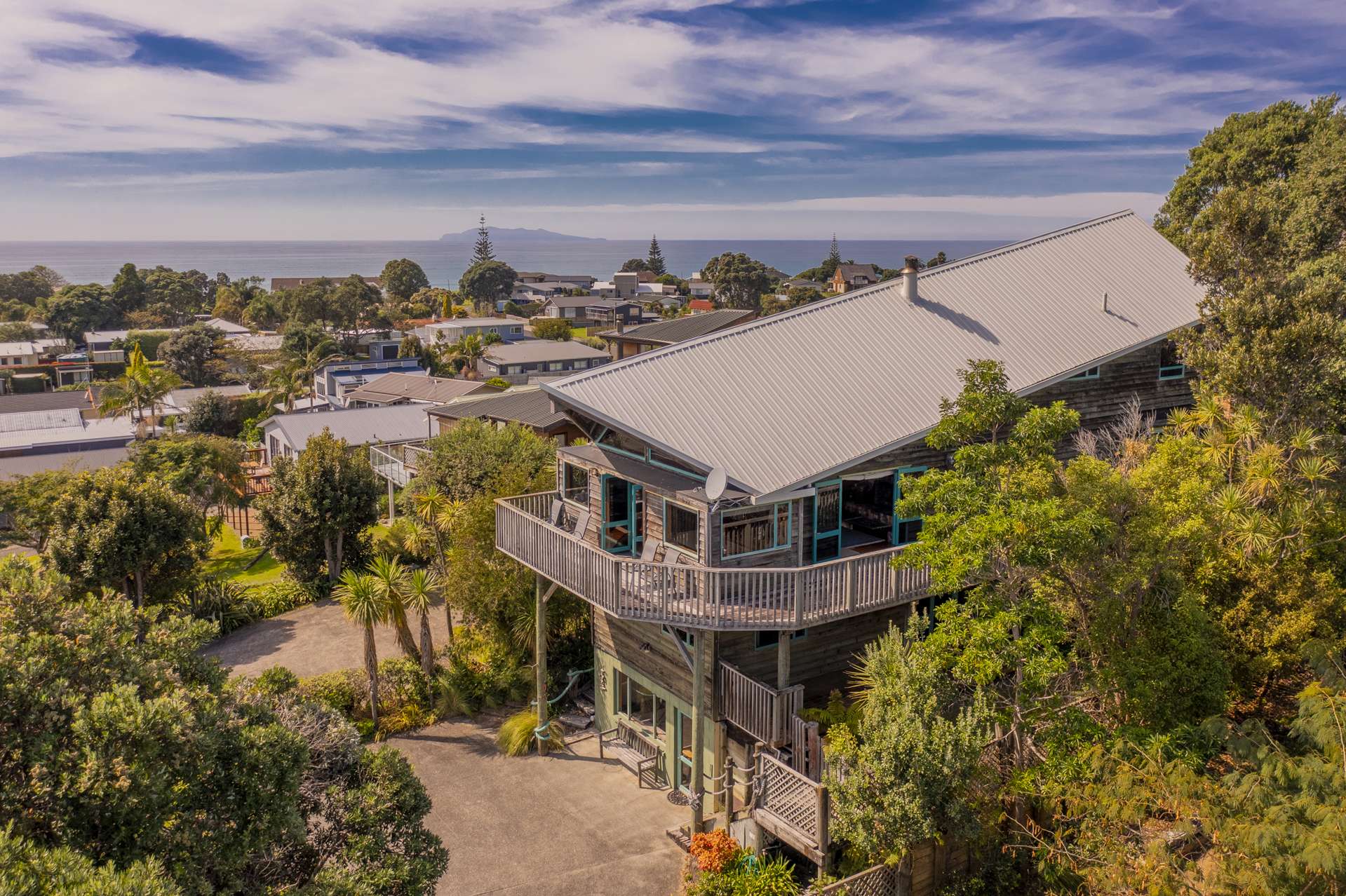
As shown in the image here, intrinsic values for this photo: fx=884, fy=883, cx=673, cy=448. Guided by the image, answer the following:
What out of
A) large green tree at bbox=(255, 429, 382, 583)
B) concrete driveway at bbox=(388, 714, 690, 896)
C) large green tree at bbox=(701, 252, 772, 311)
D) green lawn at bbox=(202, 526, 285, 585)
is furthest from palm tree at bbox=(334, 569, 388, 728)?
large green tree at bbox=(701, 252, 772, 311)

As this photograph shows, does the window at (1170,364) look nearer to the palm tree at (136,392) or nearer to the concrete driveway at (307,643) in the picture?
the concrete driveway at (307,643)

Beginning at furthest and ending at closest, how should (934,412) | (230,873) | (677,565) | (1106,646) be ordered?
(934,412), (677,565), (1106,646), (230,873)

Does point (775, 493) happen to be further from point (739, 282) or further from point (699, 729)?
point (739, 282)

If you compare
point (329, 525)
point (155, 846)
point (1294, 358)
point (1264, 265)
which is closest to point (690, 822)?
point (155, 846)

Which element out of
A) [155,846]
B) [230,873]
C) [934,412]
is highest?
[934,412]

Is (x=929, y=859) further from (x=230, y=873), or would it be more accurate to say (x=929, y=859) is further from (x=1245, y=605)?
(x=230, y=873)

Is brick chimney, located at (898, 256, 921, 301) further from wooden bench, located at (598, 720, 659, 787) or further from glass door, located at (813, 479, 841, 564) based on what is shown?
wooden bench, located at (598, 720, 659, 787)
